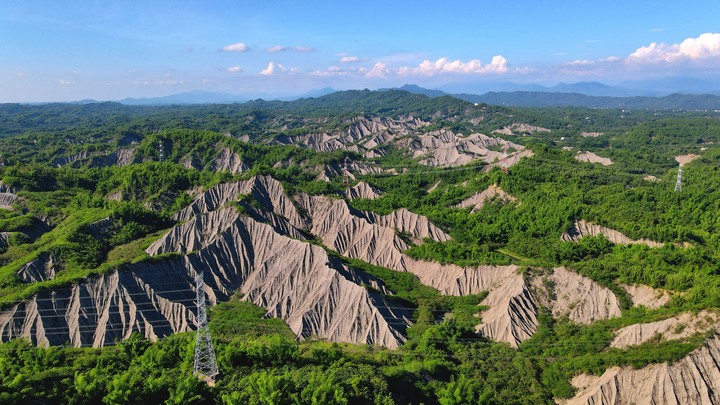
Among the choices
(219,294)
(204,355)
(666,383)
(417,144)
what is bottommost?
(219,294)

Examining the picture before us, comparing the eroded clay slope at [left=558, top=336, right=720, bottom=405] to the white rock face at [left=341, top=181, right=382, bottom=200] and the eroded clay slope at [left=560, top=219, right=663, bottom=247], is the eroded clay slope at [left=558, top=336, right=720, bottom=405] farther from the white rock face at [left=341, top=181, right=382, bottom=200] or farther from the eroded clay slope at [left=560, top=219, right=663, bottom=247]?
the white rock face at [left=341, top=181, right=382, bottom=200]

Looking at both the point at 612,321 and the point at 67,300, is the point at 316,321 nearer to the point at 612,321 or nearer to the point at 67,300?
the point at 67,300

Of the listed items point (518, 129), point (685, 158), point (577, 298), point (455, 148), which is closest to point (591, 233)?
point (577, 298)

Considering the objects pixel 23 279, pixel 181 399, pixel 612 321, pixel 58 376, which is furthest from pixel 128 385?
Answer: pixel 612 321

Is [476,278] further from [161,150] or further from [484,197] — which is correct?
[161,150]

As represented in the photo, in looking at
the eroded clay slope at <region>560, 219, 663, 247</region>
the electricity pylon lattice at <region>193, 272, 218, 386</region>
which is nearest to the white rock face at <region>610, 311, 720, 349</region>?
the eroded clay slope at <region>560, 219, 663, 247</region>

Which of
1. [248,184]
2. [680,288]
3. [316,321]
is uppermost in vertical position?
[248,184]
